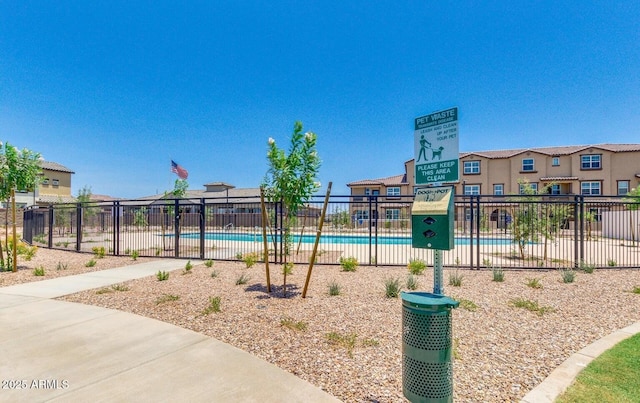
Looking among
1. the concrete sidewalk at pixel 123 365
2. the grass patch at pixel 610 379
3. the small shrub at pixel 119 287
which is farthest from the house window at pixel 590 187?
the concrete sidewalk at pixel 123 365

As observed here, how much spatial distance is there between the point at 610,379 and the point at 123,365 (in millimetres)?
5367

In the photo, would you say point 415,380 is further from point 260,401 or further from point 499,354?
point 499,354

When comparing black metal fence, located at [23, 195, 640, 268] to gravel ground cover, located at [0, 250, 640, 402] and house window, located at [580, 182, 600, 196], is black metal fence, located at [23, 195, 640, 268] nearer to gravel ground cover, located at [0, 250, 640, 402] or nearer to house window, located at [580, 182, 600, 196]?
gravel ground cover, located at [0, 250, 640, 402]

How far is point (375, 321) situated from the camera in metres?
5.50

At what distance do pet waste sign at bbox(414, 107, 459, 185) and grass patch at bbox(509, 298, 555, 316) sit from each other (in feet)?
14.0

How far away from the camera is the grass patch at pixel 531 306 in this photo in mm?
6041

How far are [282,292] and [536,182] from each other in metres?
40.2

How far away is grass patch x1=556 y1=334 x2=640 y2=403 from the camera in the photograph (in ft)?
10.7

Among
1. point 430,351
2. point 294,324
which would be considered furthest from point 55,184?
point 430,351

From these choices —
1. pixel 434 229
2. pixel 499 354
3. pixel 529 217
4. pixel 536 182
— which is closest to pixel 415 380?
pixel 434 229

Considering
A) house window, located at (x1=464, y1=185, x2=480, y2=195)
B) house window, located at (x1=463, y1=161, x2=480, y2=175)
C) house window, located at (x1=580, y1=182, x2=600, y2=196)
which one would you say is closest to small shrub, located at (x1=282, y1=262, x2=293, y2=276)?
house window, located at (x1=464, y1=185, x2=480, y2=195)

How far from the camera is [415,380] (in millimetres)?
3006

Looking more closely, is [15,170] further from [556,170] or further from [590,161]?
[590,161]

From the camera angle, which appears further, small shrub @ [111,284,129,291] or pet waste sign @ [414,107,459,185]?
small shrub @ [111,284,129,291]
